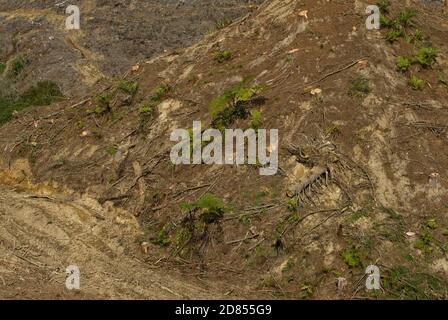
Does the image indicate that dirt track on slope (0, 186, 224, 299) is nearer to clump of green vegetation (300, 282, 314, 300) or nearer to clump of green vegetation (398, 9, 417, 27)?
clump of green vegetation (300, 282, 314, 300)

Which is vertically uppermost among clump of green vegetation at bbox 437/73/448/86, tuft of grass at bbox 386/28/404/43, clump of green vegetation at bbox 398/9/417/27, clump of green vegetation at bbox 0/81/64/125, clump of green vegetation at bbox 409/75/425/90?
clump of green vegetation at bbox 398/9/417/27

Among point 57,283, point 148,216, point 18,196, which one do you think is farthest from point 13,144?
point 57,283

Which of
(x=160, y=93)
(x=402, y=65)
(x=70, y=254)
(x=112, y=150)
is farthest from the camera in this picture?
(x=160, y=93)

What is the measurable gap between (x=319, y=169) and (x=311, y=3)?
4.28m

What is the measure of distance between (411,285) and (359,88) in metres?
3.86

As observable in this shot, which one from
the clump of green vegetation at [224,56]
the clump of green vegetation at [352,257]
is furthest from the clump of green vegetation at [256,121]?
the clump of green vegetation at [352,257]

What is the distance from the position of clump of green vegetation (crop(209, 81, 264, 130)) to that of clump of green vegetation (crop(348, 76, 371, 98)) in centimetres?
166

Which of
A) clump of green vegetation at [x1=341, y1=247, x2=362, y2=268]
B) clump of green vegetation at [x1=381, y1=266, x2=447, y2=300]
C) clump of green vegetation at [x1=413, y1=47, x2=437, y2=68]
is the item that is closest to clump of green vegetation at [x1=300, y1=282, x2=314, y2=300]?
clump of green vegetation at [x1=341, y1=247, x2=362, y2=268]

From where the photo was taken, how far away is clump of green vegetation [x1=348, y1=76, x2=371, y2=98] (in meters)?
11.4

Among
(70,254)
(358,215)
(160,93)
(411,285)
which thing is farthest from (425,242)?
(160,93)

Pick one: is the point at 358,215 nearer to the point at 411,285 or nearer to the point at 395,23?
the point at 411,285

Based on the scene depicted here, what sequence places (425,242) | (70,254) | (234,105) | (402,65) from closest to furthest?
(425,242) < (70,254) < (402,65) < (234,105)

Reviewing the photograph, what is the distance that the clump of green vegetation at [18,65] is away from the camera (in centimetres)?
2073

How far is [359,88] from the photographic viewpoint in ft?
37.4
